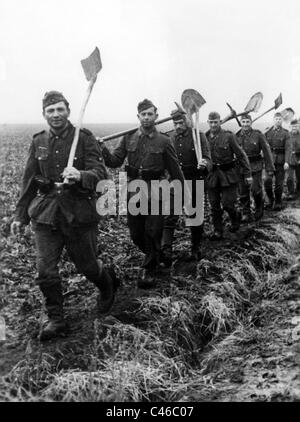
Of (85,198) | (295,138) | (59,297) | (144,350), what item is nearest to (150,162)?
(85,198)

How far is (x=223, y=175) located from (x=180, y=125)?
138 centimetres

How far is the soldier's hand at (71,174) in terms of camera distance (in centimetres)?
431

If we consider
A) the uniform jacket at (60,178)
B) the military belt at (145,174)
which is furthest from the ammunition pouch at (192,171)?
the uniform jacket at (60,178)

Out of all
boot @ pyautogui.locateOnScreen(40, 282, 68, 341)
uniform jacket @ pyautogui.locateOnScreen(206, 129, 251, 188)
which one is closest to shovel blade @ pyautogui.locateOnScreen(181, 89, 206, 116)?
uniform jacket @ pyautogui.locateOnScreen(206, 129, 251, 188)

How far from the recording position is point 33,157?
15.3ft

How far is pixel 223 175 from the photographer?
318 inches

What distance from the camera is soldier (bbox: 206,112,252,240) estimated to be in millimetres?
8094

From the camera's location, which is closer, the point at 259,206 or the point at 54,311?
the point at 54,311

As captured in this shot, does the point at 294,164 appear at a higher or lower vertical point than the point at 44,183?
lower

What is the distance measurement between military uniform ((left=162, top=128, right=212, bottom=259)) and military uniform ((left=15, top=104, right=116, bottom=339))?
2177 mm

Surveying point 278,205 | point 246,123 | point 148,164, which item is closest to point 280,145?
point 278,205

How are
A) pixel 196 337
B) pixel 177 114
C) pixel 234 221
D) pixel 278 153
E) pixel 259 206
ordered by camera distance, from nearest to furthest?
pixel 196 337 → pixel 177 114 → pixel 234 221 → pixel 259 206 → pixel 278 153

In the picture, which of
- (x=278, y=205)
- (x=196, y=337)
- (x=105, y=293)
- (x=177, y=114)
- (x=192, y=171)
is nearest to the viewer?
(x=196, y=337)

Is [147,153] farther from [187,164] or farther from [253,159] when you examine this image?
[253,159]
